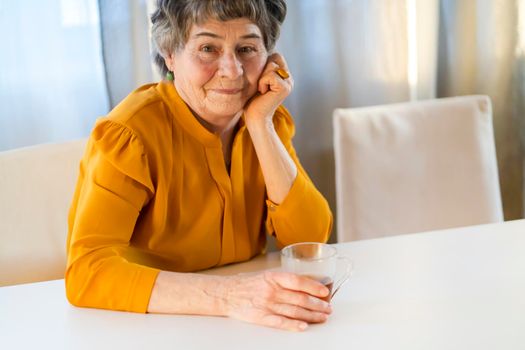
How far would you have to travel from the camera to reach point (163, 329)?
126 cm

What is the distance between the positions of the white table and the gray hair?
1.77 ft

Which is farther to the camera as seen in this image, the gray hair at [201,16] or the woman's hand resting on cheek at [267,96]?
the woman's hand resting on cheek at [267,96]

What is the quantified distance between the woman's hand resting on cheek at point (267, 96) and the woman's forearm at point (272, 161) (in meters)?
0.01

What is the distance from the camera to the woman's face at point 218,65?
62.4 inches

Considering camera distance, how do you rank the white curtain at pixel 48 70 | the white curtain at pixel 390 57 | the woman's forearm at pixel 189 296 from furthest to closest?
the white curtain at pixel 390 57
the white curtain at pixel 48 70
the woman's forearm at pixel 189 296

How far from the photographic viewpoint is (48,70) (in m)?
2.27

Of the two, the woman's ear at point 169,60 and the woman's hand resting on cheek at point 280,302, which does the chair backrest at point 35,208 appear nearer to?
the woman's ear at point 169,60

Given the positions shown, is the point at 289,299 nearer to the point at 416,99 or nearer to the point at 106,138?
the point at 106,138

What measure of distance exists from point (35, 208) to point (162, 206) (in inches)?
16.8

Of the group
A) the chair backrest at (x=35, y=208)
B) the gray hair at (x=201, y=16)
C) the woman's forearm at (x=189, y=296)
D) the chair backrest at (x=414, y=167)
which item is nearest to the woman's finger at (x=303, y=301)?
the woman's forearm at (x=189, y=296)

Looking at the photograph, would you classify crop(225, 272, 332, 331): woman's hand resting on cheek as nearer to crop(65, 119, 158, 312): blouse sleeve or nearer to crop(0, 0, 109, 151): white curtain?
crop(65, 119, 158, 312): blouse sleeve

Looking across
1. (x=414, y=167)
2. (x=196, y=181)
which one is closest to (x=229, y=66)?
(x=196, y=181)

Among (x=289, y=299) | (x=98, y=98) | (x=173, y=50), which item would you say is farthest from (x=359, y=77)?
(x=289, y=299)

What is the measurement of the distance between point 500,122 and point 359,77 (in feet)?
1.80
